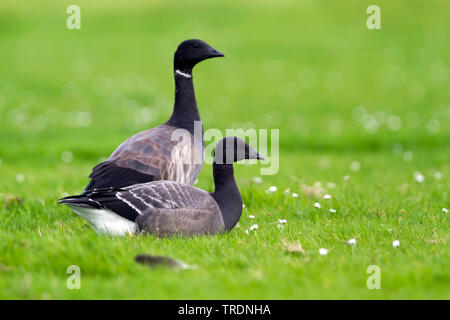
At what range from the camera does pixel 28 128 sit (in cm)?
1789

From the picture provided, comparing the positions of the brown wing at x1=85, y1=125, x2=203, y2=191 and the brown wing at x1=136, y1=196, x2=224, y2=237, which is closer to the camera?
the brown wing at x1=136, y1=196, x2=224, y2=237

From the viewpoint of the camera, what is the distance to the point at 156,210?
283 inches

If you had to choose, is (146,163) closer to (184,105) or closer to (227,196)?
(227,196)

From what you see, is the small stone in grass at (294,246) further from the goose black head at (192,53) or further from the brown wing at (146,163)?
the goose black head at (192,53)

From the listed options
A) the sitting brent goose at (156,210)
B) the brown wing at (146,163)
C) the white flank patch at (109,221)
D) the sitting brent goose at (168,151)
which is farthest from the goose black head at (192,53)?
the white flank patch at (109,221)

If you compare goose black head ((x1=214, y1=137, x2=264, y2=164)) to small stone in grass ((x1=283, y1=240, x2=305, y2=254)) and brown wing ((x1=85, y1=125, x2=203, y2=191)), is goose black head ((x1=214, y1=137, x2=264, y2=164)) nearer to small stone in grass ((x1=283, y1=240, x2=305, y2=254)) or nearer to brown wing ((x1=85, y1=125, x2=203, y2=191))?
brown wing ((x1=85, y1=125, x2=203, y2=191))

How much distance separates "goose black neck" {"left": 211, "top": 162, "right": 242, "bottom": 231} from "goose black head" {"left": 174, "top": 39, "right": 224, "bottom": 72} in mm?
2460

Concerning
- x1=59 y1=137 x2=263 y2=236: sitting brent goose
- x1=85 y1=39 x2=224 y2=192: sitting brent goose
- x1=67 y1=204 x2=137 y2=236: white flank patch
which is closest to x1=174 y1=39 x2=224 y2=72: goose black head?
x1=85 y1=39 x2=224 y2=192: sitting brent goose

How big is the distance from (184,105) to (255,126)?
8946mm

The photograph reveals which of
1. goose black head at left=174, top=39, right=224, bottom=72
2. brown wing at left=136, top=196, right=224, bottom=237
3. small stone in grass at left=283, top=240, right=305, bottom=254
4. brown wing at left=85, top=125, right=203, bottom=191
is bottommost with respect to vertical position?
small stone in grass at left=283, top=240, right=305, bottom=254

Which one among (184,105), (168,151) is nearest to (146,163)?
(168,151)

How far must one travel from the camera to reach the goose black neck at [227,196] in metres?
7.64

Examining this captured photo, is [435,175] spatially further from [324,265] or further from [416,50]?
[416,50]

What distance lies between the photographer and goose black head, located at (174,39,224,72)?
953 cm
